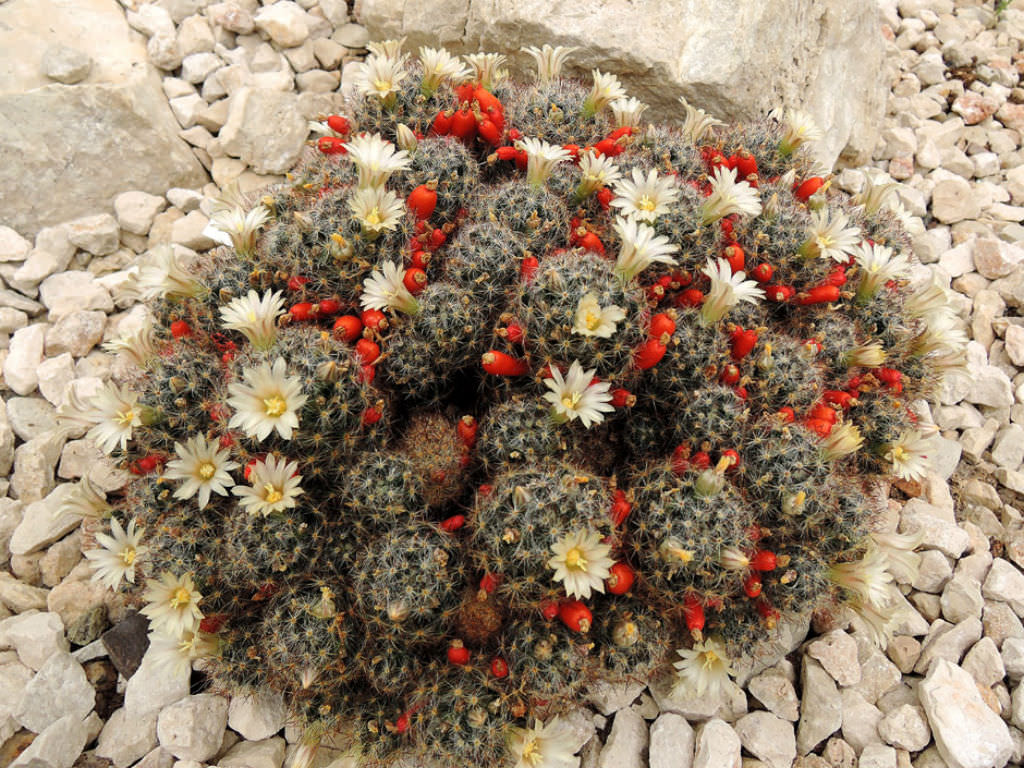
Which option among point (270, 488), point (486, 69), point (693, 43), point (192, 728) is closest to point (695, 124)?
point (693, 43)

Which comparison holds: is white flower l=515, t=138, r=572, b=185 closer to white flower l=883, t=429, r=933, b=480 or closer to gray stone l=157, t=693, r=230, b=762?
white flower l=883, t=429, r=933, b=480

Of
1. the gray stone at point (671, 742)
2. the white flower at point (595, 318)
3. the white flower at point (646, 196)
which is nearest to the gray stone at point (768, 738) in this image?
the gray stone at point (671, 742)

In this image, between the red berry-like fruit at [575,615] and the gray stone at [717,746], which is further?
the gray stone at [717,746]

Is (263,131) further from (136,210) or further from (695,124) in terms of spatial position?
(695,124)

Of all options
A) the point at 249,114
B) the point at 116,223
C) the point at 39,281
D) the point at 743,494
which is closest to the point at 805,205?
the point at 743,494

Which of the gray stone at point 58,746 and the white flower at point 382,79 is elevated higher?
the white flower at point 382,79

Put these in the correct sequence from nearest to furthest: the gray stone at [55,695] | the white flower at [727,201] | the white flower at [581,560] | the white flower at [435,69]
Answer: the white flower at [581,560] < the gray stone at [55,695] < the white flower at [727,201] < the white flower at [435,69]

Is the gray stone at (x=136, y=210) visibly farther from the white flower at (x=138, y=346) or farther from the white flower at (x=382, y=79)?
the white flower at (x=382, y=79)
